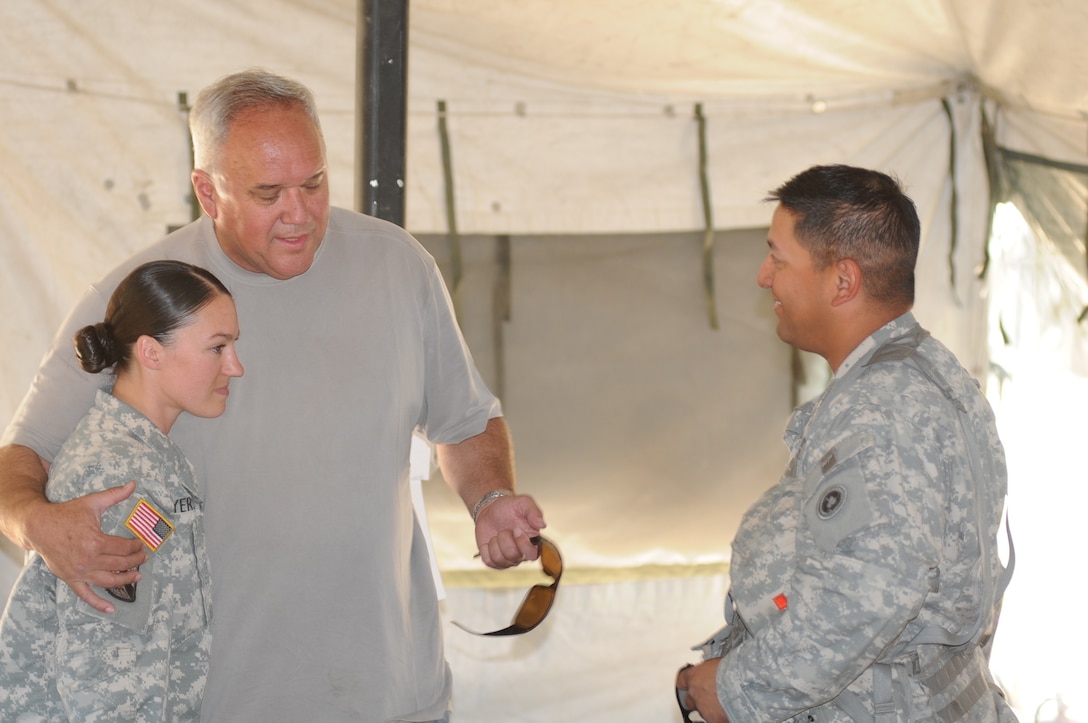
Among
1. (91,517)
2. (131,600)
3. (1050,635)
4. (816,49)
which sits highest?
(816,49)

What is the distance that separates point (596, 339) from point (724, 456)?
2.31 ft

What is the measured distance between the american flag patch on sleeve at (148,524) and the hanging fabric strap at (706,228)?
9.38ft

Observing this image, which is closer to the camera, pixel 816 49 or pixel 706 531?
pixel 816 49

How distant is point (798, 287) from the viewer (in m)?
2.18

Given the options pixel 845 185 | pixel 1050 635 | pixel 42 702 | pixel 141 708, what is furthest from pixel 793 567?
pixel 1050 635

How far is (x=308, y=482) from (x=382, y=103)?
1.06 meters

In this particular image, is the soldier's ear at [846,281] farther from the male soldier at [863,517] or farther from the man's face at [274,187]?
the man's face at [274,187]

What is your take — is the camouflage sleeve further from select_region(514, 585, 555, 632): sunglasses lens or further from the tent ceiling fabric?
the tent ceiling fabric

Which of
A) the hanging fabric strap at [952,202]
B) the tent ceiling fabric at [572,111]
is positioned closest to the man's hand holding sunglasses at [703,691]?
the tent ceiling fabric at [572,111]

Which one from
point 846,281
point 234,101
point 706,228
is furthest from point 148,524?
point 706,228

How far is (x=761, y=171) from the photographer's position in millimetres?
4324

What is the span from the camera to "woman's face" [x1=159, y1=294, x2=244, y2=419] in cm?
199

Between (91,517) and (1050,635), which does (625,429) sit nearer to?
(1050,635)

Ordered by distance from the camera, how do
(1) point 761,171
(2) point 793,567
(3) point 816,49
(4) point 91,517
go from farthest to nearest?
(1) point 761,171 < (3) point 816,49 < (2) point 793,567 < (4) point 91,517
